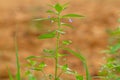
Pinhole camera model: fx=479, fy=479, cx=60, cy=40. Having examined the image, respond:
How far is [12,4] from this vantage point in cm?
764

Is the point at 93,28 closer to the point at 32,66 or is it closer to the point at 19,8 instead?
the point at 19,8

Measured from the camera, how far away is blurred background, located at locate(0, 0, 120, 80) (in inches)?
228

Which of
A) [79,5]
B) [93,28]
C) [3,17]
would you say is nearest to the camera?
[93,28]

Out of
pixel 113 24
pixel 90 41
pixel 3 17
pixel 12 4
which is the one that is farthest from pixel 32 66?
pixel 12 4

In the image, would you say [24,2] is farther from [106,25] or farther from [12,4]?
[106,25]

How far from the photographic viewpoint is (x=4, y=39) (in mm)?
6461

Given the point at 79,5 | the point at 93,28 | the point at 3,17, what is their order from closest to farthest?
the point at 93,28, the point at 3,17, the point at 79,5

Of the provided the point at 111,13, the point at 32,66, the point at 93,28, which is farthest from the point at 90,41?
the point at 32,66

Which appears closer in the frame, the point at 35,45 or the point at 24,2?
the point at 35,45

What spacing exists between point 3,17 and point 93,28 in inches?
55.2

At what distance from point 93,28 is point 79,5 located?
103cm

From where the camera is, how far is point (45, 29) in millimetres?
6602

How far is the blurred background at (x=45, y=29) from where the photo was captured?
5.79m

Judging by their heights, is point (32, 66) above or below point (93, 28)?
above
